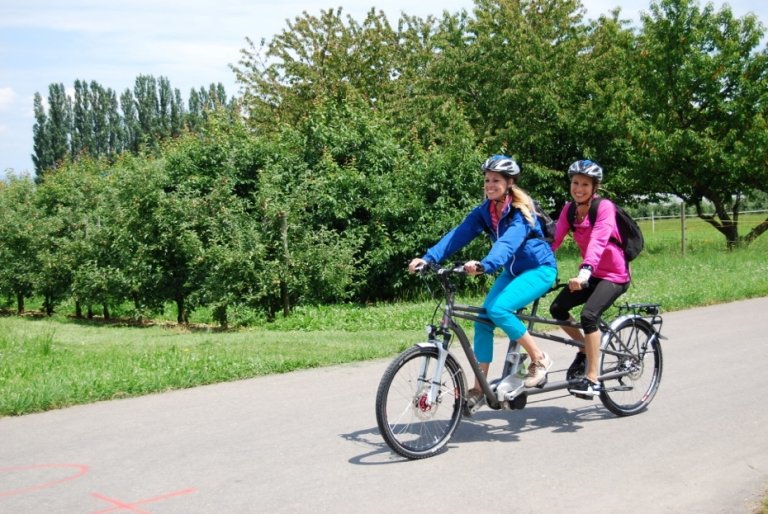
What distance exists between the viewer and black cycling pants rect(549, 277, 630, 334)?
641 centimetres

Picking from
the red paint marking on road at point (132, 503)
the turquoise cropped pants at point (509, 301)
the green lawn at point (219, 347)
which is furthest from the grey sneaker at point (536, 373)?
the green lawn at point (219, 347)

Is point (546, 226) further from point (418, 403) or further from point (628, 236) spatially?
point (418, 403)

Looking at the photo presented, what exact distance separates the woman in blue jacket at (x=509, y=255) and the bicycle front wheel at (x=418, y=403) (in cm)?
21

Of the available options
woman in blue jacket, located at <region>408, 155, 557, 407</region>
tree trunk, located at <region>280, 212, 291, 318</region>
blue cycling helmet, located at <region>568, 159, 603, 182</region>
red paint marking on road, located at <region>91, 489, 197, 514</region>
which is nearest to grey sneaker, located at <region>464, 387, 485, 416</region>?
woman in blue jacket, located at <region>408, 155, 557, 407</region>

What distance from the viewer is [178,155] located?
18500 mm

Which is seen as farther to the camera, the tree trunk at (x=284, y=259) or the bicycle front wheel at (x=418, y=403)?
the tree trunk at (x=284, y=259)

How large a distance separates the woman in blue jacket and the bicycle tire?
761 mm

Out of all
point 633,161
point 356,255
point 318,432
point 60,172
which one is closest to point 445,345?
point 318,432

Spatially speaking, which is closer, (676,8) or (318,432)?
(318,432)

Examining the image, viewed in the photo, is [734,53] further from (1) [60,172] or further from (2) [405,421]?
(2) [405,421]

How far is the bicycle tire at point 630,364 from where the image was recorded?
671 centimetres

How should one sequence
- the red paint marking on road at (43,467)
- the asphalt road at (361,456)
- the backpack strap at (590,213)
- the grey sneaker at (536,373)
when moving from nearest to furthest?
1. the asphalt road at (361,456)
2. the red paint marking on road at (43,467)
3. the grey sneaker at (536,373)
4. the backpack strap at (590,213)

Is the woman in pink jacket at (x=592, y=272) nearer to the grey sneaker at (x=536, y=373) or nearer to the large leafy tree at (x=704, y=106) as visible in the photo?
the grey sneaker at (x=536, y=373)

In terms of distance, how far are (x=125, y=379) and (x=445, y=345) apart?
359cm
